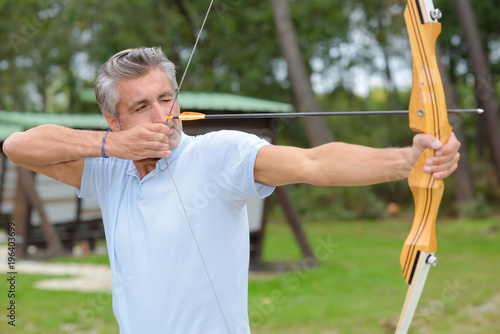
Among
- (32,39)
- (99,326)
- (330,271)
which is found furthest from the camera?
(32,39)

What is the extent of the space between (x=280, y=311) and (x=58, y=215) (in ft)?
13.0

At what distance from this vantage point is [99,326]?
173 inches

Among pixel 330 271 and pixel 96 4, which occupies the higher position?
pixel 96 4

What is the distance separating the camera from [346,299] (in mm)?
4945

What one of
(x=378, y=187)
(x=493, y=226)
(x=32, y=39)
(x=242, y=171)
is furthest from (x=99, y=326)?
(x=32, y=39)

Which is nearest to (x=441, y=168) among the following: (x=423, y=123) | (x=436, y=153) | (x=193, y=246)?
(x=436, y=153)

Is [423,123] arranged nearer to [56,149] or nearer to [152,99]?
[152,99]

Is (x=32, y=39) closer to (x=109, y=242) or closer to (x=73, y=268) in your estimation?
(x=73, y=268)

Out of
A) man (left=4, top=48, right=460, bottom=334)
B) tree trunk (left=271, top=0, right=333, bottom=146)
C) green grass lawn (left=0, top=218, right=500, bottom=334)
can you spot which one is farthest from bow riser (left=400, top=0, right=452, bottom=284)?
tree trunk (left=271, top=0, right=333, bottom=146)

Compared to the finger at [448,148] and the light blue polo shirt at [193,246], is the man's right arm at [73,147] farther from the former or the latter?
the finger at [448,148]

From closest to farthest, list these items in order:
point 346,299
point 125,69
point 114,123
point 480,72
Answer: point 125,69 < point 114,123 < point 346,299 < point 480,72

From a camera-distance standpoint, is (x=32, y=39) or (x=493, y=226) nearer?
(x=493, y=226)

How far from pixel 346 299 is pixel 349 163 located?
3855 millimetres

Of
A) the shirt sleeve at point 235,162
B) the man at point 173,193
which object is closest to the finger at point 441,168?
the man at point 173,193
